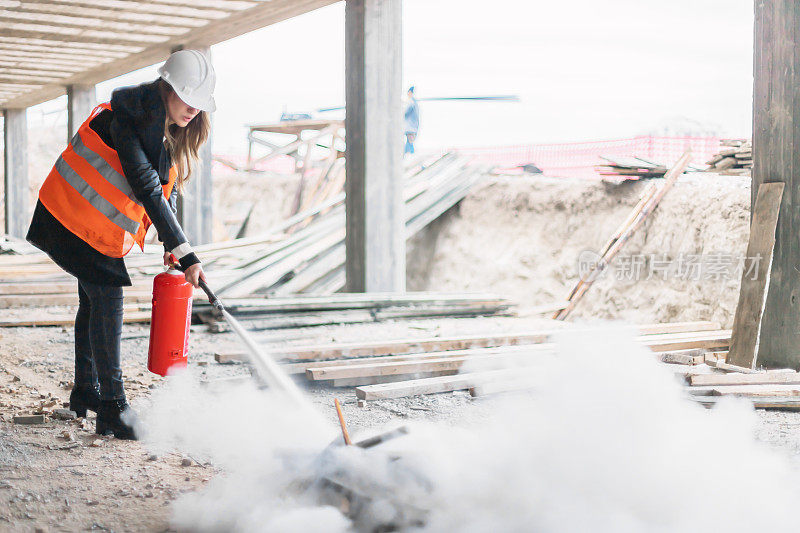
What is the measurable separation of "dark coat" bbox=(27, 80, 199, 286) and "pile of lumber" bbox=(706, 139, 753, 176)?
10.3m

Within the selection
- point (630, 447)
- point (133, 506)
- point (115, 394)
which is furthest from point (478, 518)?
point (115, 394)

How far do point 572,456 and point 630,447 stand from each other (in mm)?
212

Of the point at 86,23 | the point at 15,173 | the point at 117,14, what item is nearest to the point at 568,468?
the point at 117,14

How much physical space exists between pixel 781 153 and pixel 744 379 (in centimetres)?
178

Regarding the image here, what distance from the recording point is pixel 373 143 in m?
7.25

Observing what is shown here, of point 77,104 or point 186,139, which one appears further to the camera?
point 77,104

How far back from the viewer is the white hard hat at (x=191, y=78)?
3.04 metres

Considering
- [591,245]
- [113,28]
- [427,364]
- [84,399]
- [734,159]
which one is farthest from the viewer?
[591,245]

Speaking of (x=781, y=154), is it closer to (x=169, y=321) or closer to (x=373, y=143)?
(x=373, y=143)

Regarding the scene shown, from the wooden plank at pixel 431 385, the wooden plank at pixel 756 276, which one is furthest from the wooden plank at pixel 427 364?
the wooden plank at pixel 756 276

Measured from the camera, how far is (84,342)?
11.6ft

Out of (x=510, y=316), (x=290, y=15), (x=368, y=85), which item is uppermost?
(x=290, y=15)

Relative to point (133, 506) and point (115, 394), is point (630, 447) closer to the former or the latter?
point (133, 506)

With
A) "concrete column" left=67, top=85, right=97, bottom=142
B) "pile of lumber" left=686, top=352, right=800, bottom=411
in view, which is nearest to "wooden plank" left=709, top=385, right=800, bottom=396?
"pile of lumber" left=686, top=352, right=800, bottom=411
